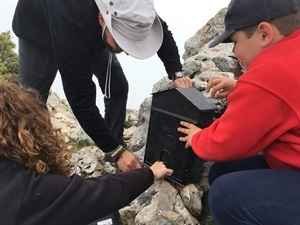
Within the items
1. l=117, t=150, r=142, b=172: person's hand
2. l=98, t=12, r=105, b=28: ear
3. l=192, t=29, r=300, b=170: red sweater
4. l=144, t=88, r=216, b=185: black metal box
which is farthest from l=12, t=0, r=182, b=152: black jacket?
l=192, t=29, r=300, b=170: red sweater

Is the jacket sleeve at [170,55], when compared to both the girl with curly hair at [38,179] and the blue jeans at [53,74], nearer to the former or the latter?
the blue jeans at [53,74]

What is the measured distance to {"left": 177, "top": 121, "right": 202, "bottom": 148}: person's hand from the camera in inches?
124

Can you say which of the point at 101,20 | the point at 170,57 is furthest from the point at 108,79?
the point at 101,20

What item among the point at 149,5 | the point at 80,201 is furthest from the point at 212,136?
the point at 149,5

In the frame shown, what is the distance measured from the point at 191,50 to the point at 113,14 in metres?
4.03

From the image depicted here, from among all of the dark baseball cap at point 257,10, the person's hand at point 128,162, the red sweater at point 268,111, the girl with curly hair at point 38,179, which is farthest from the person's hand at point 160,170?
the dark baseball cap at point 257,10

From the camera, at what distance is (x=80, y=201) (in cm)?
257

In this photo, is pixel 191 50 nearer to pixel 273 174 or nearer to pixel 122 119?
pixel 122 119

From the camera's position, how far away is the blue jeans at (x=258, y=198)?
7.72 feet

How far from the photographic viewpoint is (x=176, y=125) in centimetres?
347

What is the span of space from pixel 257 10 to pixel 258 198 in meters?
1.26

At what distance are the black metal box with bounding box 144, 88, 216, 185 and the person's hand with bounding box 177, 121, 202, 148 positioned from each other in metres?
0.05

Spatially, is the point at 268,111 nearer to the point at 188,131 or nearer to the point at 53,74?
the point at 188,131

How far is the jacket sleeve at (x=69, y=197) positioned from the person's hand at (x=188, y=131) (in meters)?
0.63
